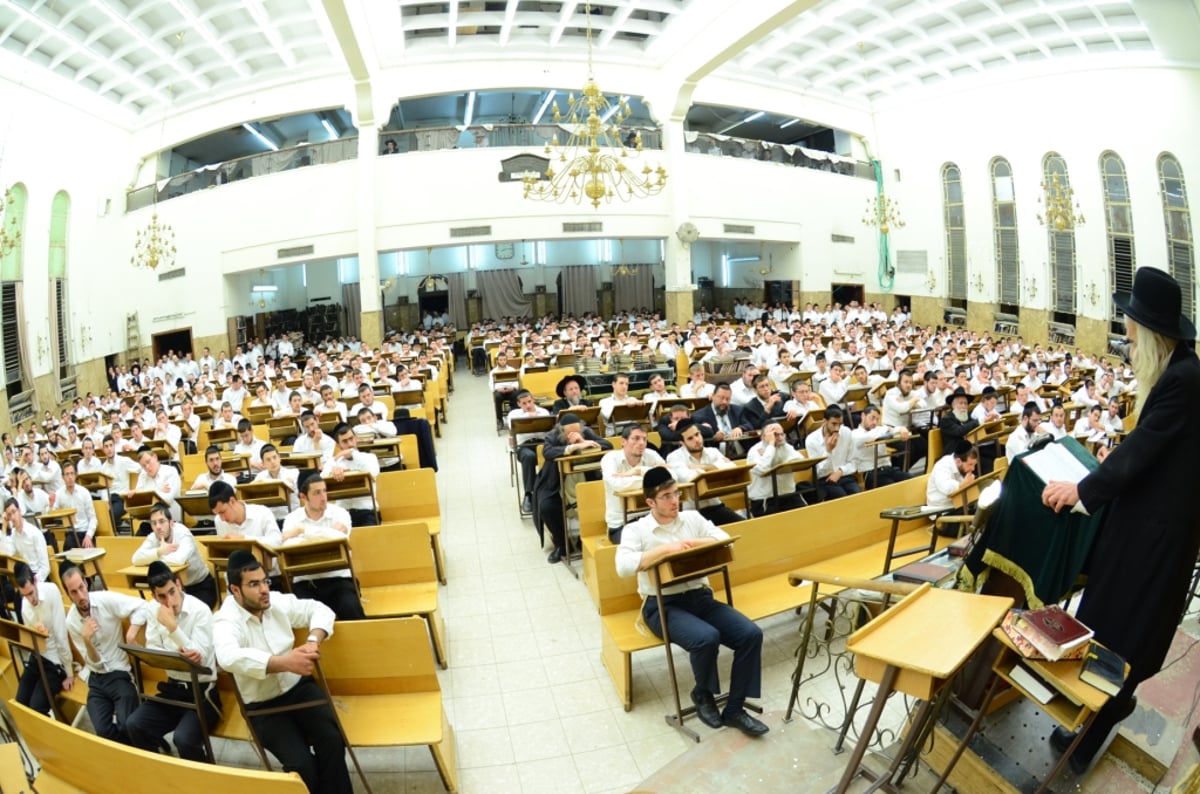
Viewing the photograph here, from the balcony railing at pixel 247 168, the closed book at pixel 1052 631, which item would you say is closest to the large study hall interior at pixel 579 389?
the closed book at pixel 1052 631

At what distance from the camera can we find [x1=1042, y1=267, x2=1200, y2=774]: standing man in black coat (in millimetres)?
2402

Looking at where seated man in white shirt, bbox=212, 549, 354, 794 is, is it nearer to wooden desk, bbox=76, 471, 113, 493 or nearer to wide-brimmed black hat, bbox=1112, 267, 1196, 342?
wide-brimmed black hat, bbox=1112, 267, 1196, 342

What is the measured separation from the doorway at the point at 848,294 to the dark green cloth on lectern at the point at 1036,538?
23.7 m

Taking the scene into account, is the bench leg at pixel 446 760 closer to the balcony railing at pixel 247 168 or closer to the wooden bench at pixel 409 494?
the wooden bench at pixel 409 494

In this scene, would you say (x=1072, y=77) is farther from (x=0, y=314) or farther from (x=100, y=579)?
(x=0, y=314)

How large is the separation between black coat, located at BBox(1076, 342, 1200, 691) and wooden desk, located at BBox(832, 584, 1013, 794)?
0.50 metres

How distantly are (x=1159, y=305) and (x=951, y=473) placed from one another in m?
3.46

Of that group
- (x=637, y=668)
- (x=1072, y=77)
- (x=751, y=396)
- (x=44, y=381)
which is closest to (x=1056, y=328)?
(x=1072, y=77)

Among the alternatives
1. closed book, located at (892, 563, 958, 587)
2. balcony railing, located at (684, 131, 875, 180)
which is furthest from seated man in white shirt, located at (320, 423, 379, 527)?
balcony railing, located at (684, 131, 875, 180)

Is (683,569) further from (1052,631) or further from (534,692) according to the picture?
(1052,631)

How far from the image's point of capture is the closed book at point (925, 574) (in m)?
3.40

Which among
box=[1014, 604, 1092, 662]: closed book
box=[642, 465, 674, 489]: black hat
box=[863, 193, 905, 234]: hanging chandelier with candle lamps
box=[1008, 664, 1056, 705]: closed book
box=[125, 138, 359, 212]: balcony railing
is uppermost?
box=[125, 138, 359, 212]: balcony railing

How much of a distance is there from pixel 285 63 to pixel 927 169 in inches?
782

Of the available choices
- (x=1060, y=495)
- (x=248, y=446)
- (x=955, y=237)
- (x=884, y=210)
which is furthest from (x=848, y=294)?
(x=1060, y=495)
